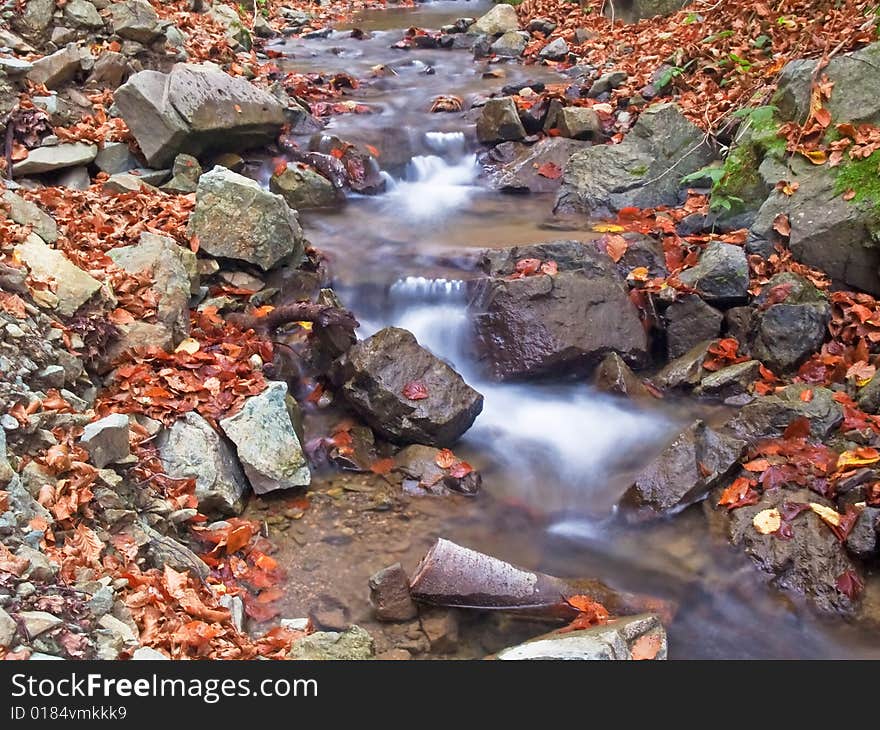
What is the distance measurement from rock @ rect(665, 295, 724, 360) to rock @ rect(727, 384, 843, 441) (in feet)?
3.35

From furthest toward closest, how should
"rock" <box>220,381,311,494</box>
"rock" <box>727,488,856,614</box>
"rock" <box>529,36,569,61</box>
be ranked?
"rock" <box>529,36,569,61</box>, "rock" <box>220,381,311,494</box>, "rock" <box>727,488,856,614</box>

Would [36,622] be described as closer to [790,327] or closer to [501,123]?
[790,327]

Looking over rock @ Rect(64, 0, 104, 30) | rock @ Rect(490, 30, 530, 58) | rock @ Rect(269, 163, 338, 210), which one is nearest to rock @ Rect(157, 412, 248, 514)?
rock @ Rect(269, 163, 338, 210)

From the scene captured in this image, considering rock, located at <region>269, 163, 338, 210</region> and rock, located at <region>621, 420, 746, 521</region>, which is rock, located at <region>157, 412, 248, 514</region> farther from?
rock, located at <region>269, 163, 338, 210</region>

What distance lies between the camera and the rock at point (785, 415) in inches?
229

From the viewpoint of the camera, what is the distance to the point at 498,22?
15.8m

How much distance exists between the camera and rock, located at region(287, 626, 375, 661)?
158 inches

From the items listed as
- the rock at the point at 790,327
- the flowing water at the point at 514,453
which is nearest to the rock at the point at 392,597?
the flowing water at the point at 514,453

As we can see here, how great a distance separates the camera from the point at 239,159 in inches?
361

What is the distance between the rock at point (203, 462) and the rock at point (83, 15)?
659cm

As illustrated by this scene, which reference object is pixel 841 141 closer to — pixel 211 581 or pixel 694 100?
pixel 694 100

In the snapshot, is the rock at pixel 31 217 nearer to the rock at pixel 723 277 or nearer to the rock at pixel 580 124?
the rock at pixel 723 277
